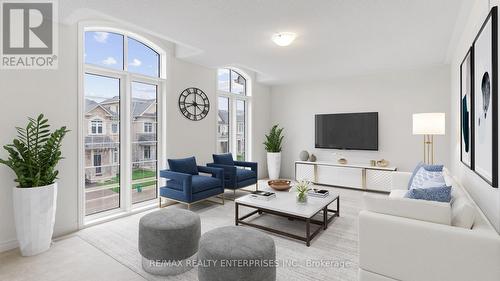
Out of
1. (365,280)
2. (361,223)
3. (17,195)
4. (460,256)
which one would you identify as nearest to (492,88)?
(460,256)

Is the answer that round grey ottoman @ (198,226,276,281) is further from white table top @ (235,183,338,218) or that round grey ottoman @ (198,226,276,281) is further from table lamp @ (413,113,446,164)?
table lamp @ (413,113,446,164)

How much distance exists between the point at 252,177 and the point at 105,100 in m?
2.97

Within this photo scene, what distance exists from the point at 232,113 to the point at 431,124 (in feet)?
13.2

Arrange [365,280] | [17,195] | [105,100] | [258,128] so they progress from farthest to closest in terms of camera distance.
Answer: [258,128] → [105,100] → [17,195] → [365,280]

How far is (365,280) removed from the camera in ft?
6.50

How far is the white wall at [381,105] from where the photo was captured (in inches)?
208

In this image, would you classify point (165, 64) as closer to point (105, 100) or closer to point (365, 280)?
point (105, 100)

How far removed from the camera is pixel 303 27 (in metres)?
3.32

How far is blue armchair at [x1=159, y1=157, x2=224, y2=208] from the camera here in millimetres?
3881

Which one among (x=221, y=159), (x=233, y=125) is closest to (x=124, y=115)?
(x=221, y=159)

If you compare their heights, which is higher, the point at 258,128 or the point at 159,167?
the point at 258,128

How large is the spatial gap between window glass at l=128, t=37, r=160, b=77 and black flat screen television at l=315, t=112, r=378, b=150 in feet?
13.5

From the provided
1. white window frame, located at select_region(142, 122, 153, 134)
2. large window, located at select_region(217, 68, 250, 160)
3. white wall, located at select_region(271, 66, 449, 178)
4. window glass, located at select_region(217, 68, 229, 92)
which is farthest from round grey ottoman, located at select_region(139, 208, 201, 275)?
white wall, located at select_region(271, 66, 449, 178)

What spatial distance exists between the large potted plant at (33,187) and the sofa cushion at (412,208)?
3.27 m
